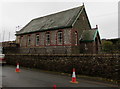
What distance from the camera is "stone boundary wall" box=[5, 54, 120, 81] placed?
9039 millimetres

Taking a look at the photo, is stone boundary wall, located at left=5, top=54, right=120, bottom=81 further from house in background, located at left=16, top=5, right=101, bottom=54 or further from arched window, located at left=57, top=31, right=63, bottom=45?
arched window, located at left=57, top=31, right=63, bottom=45

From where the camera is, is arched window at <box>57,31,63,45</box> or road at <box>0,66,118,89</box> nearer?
road at <box>0,66,118,89</box>

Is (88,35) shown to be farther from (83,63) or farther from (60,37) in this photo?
(83,63)

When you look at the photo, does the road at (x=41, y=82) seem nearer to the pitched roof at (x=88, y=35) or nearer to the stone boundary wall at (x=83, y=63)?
the stone boundary wall at (x=83, y=63)

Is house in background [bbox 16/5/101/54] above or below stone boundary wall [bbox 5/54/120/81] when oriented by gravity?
above

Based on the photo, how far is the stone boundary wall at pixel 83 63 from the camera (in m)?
9.04

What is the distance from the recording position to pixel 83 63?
10.6 metres

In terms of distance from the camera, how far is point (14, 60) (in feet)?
59.3

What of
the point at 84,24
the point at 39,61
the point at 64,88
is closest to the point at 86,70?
the point at 64,88

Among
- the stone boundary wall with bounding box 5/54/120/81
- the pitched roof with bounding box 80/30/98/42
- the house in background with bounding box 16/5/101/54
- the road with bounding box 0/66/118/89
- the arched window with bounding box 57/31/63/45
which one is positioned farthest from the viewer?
the arched window with bounding box 57/31/63/45

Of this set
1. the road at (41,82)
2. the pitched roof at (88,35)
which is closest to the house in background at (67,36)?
Answer: the pitched roof at (88,35)

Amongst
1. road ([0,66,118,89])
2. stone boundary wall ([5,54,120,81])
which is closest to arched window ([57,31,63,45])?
stone boundary wall ([5,54,120,81])

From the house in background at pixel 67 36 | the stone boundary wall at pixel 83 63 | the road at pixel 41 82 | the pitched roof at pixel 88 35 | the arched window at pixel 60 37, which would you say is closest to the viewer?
the road at pixel 41 82

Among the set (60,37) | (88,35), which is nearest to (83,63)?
(60,37)
